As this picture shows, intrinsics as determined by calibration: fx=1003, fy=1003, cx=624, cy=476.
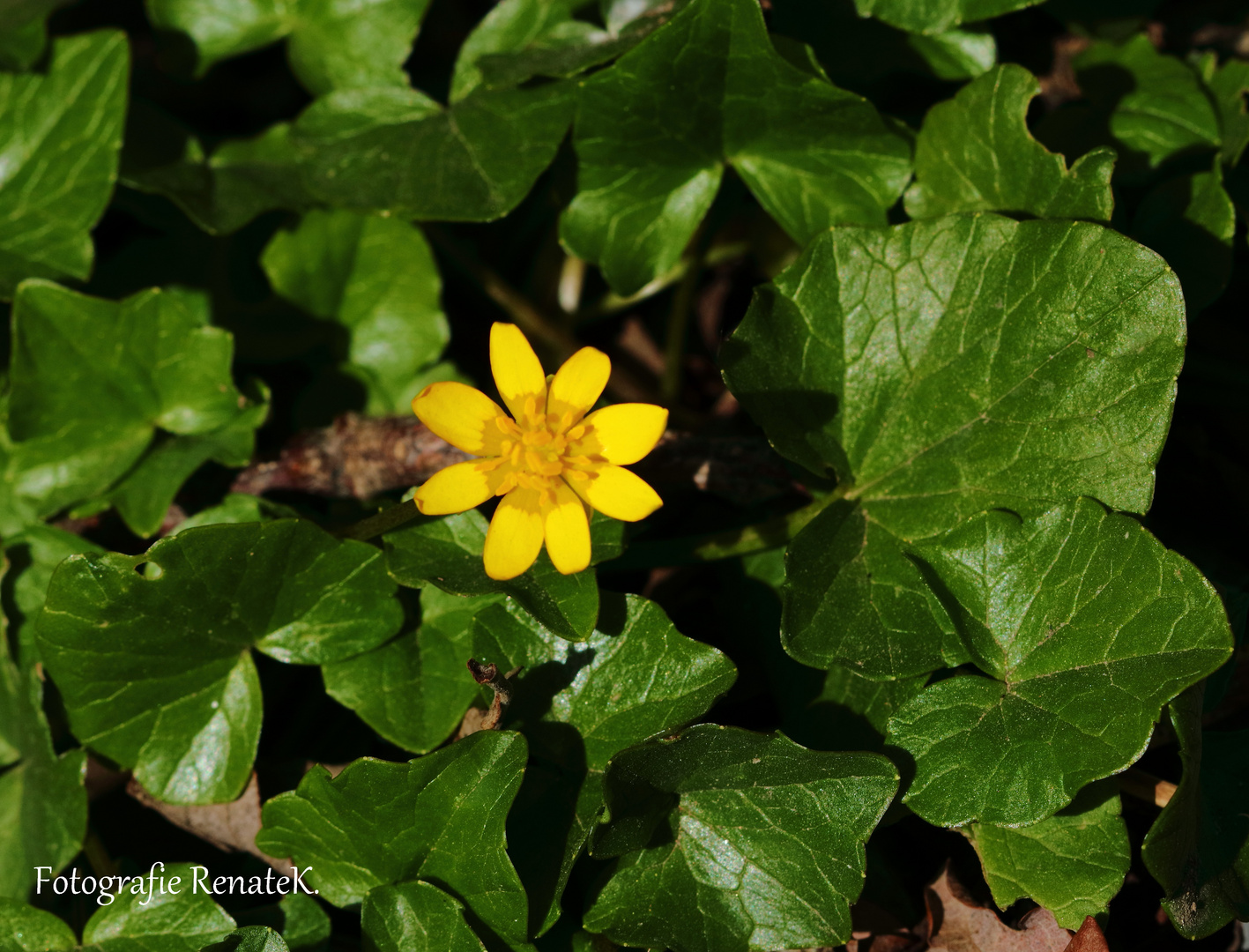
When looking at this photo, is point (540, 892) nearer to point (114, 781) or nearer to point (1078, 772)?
point (1078, 772)

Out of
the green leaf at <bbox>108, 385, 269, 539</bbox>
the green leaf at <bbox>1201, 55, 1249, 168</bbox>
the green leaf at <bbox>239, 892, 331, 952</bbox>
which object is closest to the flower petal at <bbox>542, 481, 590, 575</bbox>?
the green leaf at <bbox>239, 892, 331, 952</bbox>

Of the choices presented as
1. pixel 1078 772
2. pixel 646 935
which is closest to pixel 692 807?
pixel 646 935

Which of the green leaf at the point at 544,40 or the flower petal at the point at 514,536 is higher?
the green leaf at the point at 544,40

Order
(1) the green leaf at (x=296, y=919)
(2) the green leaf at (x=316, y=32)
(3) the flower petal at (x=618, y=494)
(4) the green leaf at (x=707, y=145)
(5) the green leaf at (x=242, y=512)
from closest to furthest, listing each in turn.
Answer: (3) the flower petal at (x=618, y=494)
(1) the green leaf at (x=296, y=919)
(4) the green leaf at (x=707, y=145)
(5) the green leaf at (x=242, y=512)
(2) the green leaf at (x=316, y=32)

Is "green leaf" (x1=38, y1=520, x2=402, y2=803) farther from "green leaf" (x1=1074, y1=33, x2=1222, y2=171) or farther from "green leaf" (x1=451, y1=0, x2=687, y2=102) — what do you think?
"green leaf" (x1=1074, y1=33, x2=1222, y2=171)

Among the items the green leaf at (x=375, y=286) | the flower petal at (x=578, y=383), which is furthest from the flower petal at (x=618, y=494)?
the green leaf at (x=375, y=286)

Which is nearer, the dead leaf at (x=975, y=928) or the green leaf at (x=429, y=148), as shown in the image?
the dead leaf at (x=975, y=928)

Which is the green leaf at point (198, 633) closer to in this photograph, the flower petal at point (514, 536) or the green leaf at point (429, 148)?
the flower petal at point (514, 536)
